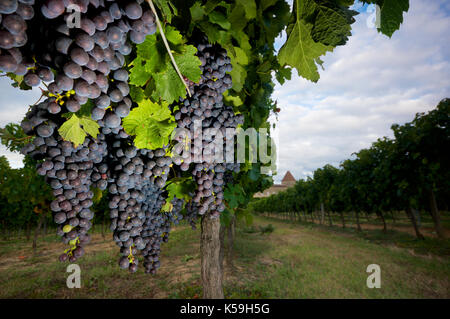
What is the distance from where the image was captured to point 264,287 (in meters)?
7.62

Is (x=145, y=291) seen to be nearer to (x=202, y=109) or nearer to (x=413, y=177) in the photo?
(x=202, y=109)

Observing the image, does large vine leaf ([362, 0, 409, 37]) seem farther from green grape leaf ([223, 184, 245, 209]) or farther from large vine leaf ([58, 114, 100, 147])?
A: green grape leaf ([223, 184, 245, 209])

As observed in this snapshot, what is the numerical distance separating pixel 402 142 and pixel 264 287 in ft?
41.7

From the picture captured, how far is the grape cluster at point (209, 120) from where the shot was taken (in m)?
1.37

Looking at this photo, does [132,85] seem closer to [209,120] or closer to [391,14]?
[209,120]

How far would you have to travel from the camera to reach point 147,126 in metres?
1.18

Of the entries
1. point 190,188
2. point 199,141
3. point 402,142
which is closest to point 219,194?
point 190,188

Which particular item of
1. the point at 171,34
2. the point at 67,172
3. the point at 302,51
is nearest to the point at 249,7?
the point at 302,51

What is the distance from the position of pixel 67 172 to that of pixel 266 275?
31.5ft

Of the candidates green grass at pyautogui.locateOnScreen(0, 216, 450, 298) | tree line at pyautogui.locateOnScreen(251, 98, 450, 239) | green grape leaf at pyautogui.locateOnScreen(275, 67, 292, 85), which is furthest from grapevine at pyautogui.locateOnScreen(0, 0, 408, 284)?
tree line at pyautogui.locateOnScreen(251, 98, 450, 239)

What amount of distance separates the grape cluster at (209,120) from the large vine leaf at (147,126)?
Answer: 14cm

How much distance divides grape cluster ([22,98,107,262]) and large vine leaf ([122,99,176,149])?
0.53 ft

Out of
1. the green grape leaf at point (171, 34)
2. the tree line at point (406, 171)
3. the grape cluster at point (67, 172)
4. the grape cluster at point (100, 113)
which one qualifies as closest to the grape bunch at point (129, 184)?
the grape cluster at point (100, 113)

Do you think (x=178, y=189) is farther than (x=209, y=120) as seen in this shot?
Yes
